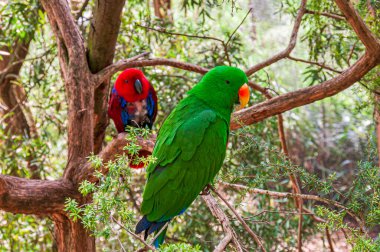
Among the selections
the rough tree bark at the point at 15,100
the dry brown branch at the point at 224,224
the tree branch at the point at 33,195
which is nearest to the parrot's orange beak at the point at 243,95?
the dry brown branch at the point at 224,224

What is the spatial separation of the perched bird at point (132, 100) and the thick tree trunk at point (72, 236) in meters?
0.58

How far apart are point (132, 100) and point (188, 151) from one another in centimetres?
98

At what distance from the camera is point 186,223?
278cm

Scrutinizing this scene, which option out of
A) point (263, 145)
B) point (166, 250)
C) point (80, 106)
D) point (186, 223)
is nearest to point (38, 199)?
point (80, 106)

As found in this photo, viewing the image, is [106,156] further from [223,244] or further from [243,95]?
[223,244]

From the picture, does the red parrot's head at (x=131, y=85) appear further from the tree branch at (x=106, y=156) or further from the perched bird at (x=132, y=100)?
the tree branch at (x=106, y=156)

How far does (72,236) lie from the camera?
6.26ft

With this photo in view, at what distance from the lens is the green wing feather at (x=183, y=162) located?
4.64 feet

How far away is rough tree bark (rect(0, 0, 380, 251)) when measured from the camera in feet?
5.65

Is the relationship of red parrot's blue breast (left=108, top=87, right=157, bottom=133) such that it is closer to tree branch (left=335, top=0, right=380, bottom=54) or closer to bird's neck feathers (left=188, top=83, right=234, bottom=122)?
bird's neck feathers (left=188, top=83, right=234, bottom=122)

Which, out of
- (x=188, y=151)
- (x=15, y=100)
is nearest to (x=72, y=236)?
(x=188, y=151)

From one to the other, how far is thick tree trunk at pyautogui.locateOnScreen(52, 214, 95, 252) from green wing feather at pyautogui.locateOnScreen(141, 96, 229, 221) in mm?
577

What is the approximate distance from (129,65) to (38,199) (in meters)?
0.70

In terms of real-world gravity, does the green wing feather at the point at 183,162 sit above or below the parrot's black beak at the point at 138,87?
below
